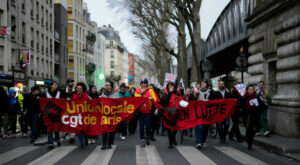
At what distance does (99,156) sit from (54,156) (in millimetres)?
1034

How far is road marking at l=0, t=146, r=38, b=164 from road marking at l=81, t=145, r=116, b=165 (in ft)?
5.58

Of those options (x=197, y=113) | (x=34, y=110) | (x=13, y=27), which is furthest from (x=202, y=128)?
(x=13, y=27)

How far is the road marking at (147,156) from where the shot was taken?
8.41 meters

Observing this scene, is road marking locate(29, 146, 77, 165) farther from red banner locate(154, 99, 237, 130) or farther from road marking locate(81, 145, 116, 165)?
red banner locate(154, 99, 237, 130)

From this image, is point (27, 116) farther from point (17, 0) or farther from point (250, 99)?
point (17, 0)

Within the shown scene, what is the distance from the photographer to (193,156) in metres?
9.34

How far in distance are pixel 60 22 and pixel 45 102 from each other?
46.0m

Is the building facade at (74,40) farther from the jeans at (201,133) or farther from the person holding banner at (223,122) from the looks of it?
the jeans at (201,133)

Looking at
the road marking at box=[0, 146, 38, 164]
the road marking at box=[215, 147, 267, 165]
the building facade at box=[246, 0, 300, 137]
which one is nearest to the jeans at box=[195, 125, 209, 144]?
the road marking at box=[215, 147, 267, 165]

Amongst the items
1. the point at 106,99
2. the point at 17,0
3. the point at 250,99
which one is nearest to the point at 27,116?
the point at 106,99

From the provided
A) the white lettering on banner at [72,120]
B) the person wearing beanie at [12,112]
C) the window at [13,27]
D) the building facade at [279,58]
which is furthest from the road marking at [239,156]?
the window at [13,27]

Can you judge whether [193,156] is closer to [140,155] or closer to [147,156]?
[147,156]

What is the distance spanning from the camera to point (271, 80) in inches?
615

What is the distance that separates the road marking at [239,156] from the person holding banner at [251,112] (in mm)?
621
